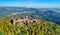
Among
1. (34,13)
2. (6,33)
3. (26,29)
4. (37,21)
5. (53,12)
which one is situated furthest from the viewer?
(53,12)

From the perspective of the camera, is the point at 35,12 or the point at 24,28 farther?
the point at 35,12

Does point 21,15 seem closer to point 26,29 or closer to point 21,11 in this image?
point 21,11

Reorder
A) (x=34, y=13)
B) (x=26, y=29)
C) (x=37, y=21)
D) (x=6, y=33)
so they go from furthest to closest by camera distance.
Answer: (x=34, y=13) < (x=37, y=21) < (x=26, y=29) < (x=6, y=33)

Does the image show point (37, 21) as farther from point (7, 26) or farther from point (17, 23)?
point (7, 26)

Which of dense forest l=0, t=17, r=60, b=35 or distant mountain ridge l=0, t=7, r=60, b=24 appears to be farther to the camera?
distant mountain ridge l=0, t=7, r=60, b=24

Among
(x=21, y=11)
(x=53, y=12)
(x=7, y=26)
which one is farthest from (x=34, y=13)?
(x=7, y=26)

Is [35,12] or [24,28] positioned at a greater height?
[35,12]

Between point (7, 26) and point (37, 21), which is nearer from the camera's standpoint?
point (7, 26)

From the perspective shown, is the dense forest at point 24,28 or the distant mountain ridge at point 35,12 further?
the distant mountain ridge at point 35,12
